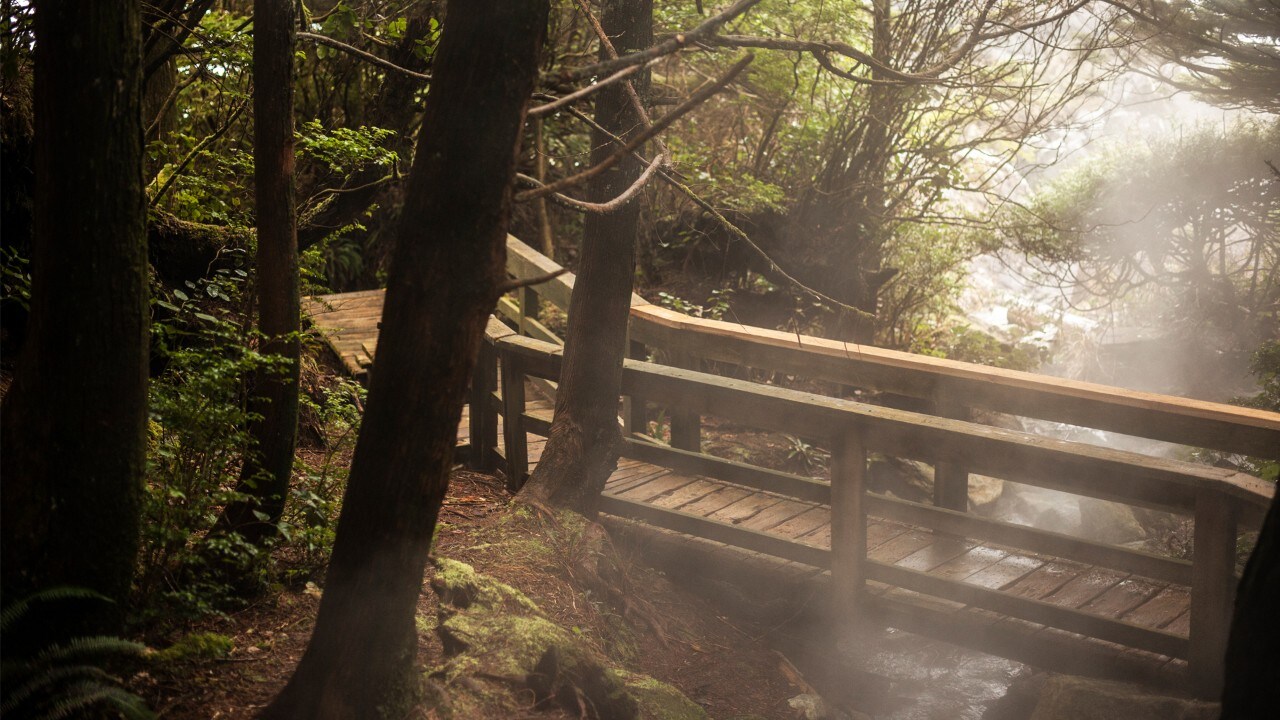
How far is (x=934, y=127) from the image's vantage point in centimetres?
1009

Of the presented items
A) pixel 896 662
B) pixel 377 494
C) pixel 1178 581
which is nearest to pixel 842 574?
pixel 896 662

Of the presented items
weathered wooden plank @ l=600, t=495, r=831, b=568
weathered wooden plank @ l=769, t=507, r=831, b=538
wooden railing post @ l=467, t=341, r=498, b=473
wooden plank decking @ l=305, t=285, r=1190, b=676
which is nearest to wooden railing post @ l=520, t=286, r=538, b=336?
wooden railing post @ l=467, t=341, r=498, b=473

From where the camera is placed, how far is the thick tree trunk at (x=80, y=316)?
104 inches

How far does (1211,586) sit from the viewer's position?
3791 millimetres

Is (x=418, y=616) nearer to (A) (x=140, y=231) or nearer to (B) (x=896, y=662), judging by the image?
(A) (x=140, y=231)

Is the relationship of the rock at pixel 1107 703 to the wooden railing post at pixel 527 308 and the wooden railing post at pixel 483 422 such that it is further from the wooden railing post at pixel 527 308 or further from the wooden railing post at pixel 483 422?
the wooden railing post at pixel 527 308

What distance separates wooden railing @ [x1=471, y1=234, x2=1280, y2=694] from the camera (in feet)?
12.7

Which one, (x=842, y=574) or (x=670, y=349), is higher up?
(x=670, y=349)

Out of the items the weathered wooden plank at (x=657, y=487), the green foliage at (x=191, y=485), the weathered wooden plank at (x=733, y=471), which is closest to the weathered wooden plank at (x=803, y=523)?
the weathered wooden plank at (x=733, y=471)

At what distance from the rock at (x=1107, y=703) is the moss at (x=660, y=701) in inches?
65.3

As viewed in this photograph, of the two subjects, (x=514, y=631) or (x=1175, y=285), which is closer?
(x=514, y=631)

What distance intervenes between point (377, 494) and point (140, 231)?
1.13 metres

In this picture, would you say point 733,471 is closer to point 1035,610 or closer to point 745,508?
point 745,508

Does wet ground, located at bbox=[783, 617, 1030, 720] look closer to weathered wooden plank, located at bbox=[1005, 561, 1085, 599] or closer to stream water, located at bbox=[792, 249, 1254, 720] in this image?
stream water, located at bbox=[792, 249, 1254, 720]
